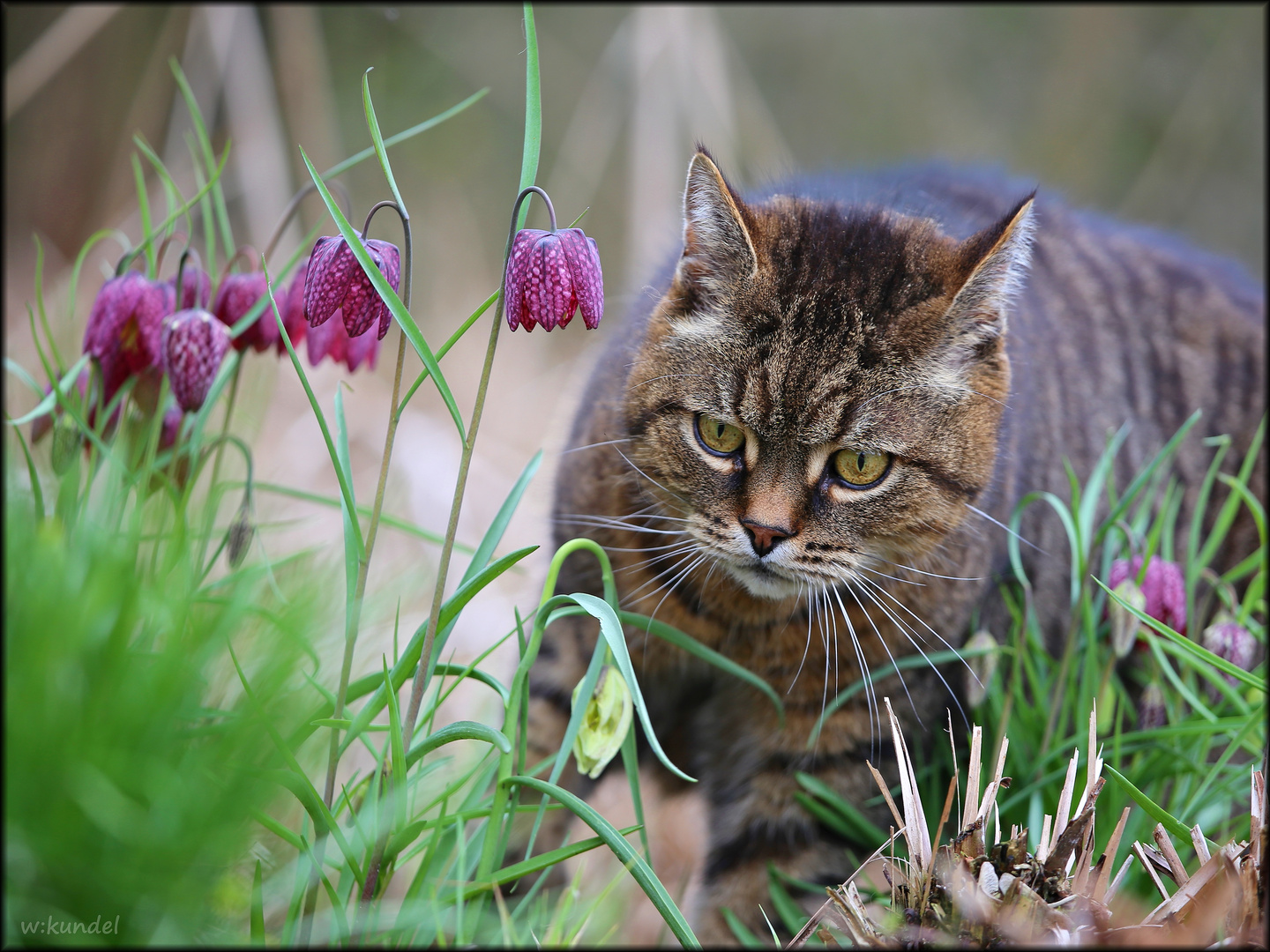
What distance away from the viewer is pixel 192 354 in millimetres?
1294

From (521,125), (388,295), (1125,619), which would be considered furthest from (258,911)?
(521,125)

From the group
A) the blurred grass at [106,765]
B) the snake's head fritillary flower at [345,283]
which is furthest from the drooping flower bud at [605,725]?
the snake's head fritillary flower at [345,283]

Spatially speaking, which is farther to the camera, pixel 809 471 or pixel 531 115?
pixel 809 471

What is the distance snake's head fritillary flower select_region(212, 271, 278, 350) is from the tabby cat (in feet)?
2.03

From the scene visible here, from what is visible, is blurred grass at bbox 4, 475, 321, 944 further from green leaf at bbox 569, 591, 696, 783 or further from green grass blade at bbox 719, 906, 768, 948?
green grass blade at bbox 719, 906, 768, 948

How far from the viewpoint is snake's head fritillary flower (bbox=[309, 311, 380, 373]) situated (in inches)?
59.1

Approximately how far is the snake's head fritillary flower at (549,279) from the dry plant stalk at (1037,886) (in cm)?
66

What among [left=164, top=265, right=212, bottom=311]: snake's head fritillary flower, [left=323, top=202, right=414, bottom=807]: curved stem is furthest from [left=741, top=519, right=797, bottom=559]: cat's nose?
[left=164, top=265, right=212, bottom=311]: snake's head fritillary flower

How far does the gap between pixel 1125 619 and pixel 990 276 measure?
1.95ft

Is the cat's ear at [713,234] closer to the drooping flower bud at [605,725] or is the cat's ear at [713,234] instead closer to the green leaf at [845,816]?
the drooping flower bud at [605,725]

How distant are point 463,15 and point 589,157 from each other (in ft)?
4.14

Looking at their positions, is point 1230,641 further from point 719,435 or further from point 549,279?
point 549,279

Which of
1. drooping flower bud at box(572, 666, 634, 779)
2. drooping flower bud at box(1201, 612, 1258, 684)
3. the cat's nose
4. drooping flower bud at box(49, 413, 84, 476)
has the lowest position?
drooping flower bud at box(572, 666, 634, 779)

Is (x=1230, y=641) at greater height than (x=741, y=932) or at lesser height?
greater
